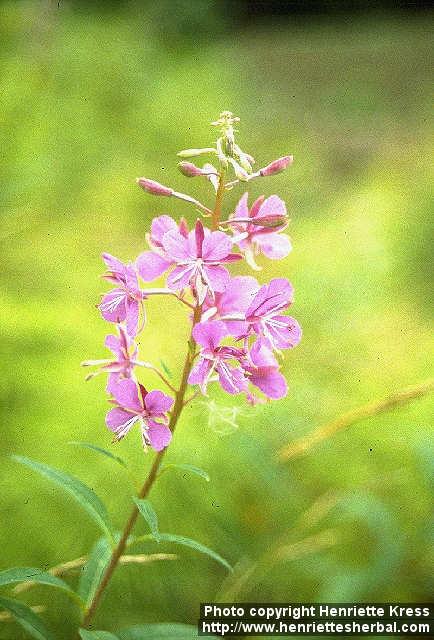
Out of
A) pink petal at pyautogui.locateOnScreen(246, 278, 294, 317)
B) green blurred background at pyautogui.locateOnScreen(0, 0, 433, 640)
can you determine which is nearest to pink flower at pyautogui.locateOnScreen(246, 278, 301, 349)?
pink petal at pyautogui.locateOnScreen(246, 278, 294, 317)

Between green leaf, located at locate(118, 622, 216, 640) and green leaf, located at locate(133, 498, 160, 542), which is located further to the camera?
green leaf, located at locate(118, 622, 216, 640)

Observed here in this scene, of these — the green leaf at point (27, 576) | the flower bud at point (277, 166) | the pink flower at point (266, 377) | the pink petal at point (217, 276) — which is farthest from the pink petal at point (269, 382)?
the green leaf at point (27, 576)

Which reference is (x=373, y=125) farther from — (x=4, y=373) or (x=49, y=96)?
(x=4, y=373)

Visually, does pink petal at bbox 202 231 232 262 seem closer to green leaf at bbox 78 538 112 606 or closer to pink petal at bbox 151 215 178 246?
pink petal at bbox 151 215 178 246

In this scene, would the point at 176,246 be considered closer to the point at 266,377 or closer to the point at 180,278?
the point at 180,278

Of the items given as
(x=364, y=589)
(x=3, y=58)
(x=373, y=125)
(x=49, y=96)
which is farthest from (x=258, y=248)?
(x=373, y=125)

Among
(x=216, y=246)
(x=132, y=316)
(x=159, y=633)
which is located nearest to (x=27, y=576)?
(x=159, y=633)
